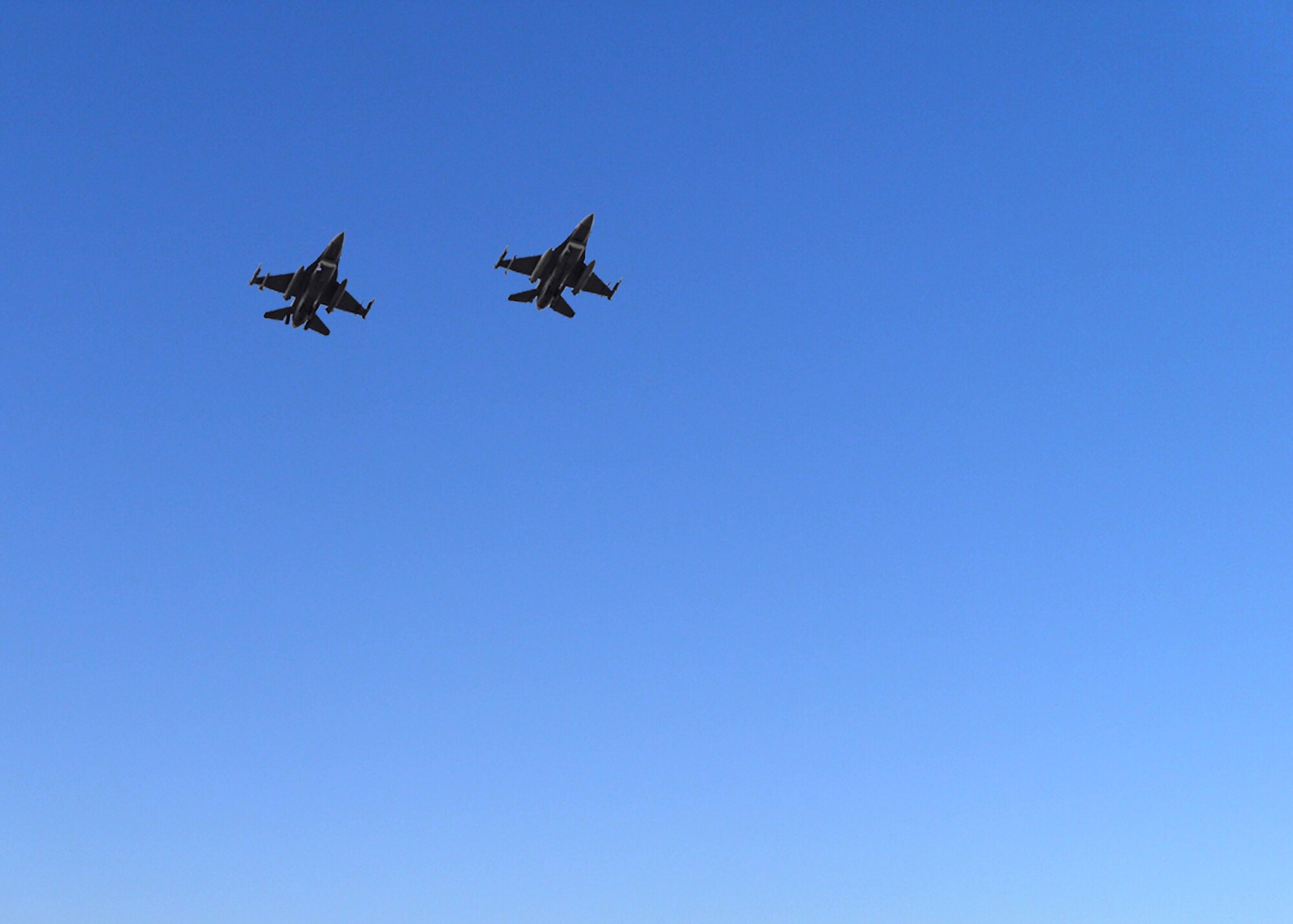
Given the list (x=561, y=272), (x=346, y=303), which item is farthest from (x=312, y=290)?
(x=561, y=272)

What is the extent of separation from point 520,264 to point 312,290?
1777 centimetres

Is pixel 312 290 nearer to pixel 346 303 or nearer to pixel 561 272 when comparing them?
pixel 346 303

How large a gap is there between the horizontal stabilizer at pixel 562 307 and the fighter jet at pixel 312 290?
687 inches

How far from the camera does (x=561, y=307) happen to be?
393ft

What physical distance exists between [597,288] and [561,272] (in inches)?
220

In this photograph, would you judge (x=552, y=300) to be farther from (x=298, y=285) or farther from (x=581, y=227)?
(x=298, y=285)

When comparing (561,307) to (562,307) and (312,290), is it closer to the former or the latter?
(562,307)

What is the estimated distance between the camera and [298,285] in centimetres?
11544

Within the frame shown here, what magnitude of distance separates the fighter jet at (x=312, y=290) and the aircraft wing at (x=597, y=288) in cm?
2019

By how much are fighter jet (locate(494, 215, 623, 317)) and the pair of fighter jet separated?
2.1 inches

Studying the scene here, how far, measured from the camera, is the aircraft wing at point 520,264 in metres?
120

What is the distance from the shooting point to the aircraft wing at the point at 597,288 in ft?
392

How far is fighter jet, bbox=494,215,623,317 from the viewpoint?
375 feet

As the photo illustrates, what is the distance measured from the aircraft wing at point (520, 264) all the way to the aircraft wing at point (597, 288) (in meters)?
4.95
